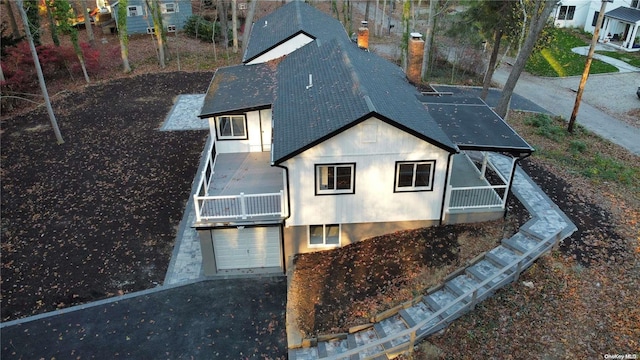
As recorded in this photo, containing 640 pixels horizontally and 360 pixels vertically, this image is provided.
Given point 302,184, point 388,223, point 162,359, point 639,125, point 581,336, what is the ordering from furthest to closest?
point 639,125
point 388,223
point 302,184
point 162,359
point 581,336

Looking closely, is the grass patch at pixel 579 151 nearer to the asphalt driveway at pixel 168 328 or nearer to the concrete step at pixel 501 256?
the concrete step at pixel 501 256

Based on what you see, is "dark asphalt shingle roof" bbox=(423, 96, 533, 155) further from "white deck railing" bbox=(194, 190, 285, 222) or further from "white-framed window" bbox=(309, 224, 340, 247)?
"white deck railing" bbox=(194, 190, 285, 222)

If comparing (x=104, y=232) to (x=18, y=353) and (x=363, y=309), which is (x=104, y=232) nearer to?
(x=18, y=353)

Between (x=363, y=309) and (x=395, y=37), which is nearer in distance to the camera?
(x=363, y=309)

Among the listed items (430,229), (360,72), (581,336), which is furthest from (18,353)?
(581,336)

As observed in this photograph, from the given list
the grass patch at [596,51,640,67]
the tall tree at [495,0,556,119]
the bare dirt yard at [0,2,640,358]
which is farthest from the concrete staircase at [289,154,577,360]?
the grass patch at [596,51,640,67]
